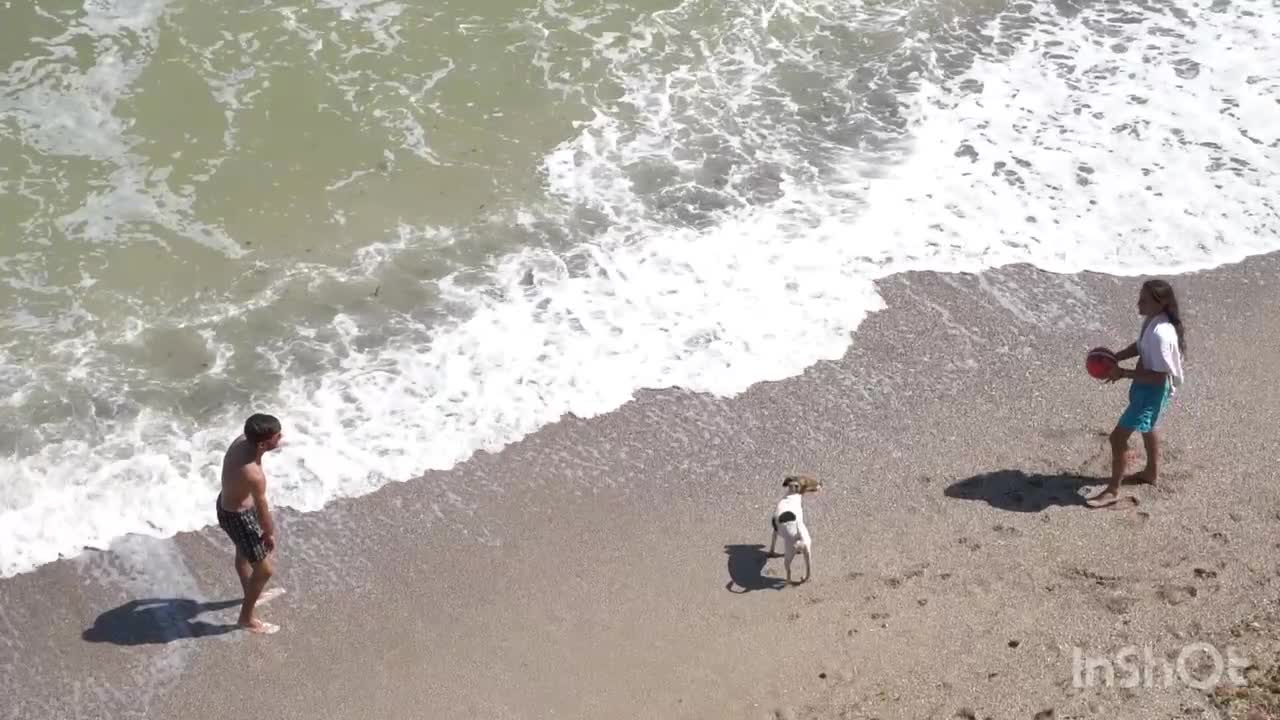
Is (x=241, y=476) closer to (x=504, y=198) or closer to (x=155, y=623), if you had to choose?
(x=155, y=623)

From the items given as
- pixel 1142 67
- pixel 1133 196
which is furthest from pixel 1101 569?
pixel 1142 67

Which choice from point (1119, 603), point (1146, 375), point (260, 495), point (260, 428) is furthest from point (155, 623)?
point (1146, 375)

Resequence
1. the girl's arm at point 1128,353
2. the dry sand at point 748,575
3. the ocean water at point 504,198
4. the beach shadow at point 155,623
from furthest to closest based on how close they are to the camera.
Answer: the ocean water at point 504,198 < the girl's arm at point 1128,353 < the beach shadow at point 155,623 < the dry sand at point 748,575

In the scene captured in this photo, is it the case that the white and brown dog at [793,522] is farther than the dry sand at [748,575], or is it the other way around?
the white and brown dog at [793,522]

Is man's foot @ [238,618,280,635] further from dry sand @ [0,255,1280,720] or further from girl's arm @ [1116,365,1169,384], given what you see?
girl's arm @ [1116,365,1169,384]

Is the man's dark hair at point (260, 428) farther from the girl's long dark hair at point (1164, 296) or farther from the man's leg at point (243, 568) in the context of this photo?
the girl's long dark hair at point (1164, 296)

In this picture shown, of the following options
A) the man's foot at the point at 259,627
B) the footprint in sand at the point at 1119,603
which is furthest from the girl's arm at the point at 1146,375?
the man's foot at the point at 259,627

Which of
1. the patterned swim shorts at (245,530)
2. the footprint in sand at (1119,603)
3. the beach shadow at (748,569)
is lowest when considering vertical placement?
the beach shadow at (748,569)
